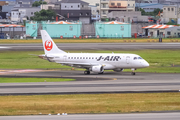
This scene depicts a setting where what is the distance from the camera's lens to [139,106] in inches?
1310

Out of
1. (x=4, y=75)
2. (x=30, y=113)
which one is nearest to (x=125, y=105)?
(x=30, y=113)

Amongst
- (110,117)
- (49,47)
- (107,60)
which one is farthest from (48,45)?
(110,117)

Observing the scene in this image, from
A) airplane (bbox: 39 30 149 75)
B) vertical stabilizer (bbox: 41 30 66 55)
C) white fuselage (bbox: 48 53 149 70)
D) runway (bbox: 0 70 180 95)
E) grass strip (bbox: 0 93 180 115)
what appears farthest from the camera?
vertical stabilizer (bbox: 41 30 66 55)

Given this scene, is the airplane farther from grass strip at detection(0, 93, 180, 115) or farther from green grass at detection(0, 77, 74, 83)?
grass strip at detection(0, 93, 180, 115)

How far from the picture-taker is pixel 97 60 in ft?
201

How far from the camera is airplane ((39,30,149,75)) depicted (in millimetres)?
59406

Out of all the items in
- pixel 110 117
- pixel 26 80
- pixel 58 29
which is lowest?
pixel 26 80

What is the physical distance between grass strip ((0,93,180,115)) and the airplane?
20238 mm

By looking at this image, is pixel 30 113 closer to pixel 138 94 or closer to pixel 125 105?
pixel 125 105

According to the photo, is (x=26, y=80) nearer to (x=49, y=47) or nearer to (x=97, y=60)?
(x=49, y=47)

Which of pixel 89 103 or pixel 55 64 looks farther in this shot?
pixel 55 64

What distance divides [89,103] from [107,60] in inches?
1035

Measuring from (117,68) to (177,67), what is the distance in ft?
50.3

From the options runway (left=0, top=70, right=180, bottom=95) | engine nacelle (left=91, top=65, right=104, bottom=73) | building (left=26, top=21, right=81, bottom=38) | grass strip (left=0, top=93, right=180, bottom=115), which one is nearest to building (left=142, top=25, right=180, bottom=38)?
building (left=26, top=21, right=81, bottom=38)
